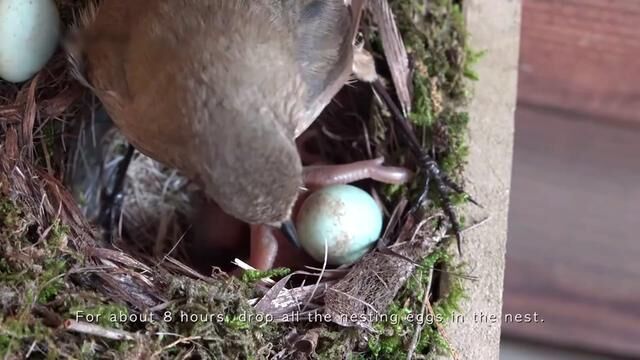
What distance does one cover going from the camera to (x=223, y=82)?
1832 millimetres

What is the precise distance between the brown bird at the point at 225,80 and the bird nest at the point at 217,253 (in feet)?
0.40

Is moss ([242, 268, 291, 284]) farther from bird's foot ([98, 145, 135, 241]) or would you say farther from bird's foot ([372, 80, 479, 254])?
bird's foot ([98, 145, 135, 241])

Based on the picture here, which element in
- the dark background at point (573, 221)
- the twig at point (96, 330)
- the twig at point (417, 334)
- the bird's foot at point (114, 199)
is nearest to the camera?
the twig at point (96, 330)

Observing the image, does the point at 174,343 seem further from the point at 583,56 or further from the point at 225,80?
the point at 583,56

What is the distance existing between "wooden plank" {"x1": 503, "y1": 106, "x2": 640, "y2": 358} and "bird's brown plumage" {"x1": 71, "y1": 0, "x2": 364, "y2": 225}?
2.79 ft

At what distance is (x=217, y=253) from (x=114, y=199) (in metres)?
0.25

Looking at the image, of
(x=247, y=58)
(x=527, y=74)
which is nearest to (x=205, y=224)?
(x=247, y=58)

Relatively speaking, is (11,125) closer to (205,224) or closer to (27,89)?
(27,89)

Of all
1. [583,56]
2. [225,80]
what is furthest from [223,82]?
[583,56]

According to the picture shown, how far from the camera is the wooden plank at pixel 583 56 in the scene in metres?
2.47

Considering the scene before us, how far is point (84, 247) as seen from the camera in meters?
1.93

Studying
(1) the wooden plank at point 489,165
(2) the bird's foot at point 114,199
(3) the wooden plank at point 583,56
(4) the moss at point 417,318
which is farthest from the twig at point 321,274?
(3) the wooden plank at point 583,56

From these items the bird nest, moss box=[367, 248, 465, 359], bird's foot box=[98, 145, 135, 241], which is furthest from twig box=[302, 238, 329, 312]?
bird's foot box=[98, 145, 135, 241]

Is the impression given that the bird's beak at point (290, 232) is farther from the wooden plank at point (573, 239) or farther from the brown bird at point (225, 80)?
the wooden plank at point (573, 239)
